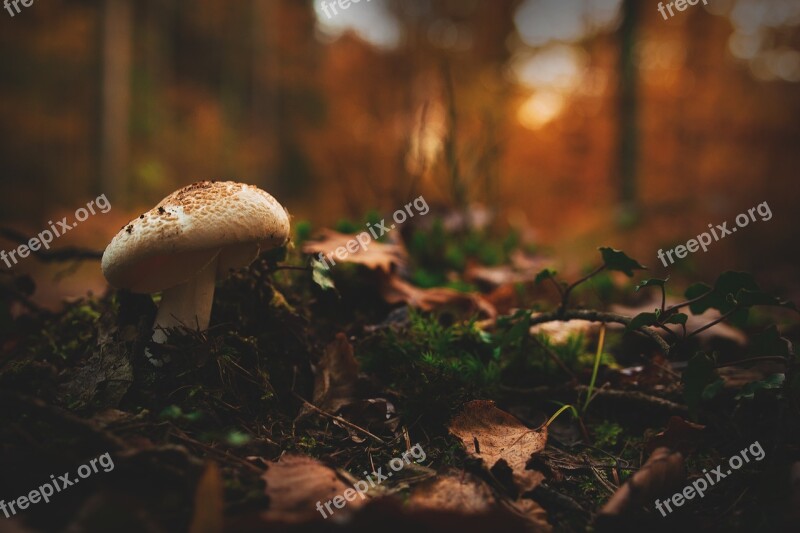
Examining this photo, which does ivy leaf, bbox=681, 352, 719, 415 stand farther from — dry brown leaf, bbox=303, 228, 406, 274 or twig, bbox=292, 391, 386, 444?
dry brown leaf, bbox=303, 228, 406, 274

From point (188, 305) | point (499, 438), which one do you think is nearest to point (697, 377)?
point (499, 438)

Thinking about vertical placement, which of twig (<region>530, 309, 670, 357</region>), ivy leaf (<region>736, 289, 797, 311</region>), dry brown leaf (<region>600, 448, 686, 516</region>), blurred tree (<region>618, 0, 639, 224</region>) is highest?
blurred tree (<region>618, 0, 639, 224</region>)

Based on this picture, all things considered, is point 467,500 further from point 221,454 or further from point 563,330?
point 563,330

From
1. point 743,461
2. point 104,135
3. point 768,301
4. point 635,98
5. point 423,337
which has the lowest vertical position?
point 743,461

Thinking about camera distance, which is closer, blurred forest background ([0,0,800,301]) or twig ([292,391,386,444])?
twig ([292,391,386,444])

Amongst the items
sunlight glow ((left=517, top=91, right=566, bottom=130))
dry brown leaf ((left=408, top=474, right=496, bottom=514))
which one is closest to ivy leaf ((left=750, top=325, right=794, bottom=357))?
dry brown leaf ((left=408, top=474, right=496, bottom=514))

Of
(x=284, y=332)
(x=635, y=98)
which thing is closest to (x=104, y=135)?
(x=284, y=332)

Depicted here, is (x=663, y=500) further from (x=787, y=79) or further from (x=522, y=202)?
(x=787, y=79)
